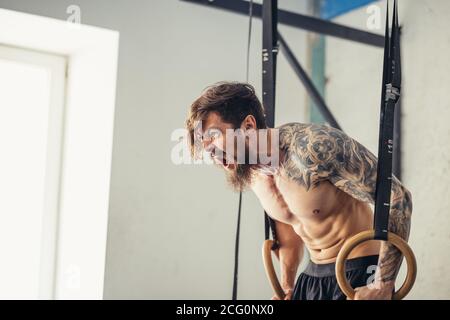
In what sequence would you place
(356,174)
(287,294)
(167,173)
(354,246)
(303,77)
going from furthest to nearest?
(167,173) < (303,77) < (287,294) < (356,174) < (354,246)

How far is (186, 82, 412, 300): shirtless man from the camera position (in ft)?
7.47

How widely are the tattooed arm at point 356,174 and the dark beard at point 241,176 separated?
237mm

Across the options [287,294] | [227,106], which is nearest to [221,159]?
[227,106]

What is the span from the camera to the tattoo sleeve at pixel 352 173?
225cm

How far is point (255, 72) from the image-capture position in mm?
3078

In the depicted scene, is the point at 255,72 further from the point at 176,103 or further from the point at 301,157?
the point at 301,157

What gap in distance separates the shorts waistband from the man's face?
0.41 meters

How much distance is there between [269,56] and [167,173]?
2.53 feet

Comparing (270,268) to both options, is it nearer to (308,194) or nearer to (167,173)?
(308,194)

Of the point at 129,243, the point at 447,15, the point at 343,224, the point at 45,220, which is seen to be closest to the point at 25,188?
the point at 45,220

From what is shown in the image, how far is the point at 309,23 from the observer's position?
9.05 ft

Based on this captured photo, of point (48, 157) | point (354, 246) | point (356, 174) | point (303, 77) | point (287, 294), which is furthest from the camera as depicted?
point (48, 157)

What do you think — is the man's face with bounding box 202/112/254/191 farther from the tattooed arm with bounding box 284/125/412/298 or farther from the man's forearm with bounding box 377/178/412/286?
the man's forearm with bounding box 377/178/412/286

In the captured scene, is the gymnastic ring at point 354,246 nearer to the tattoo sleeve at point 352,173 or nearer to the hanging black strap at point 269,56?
the tattoo sleeve at point 352,173
